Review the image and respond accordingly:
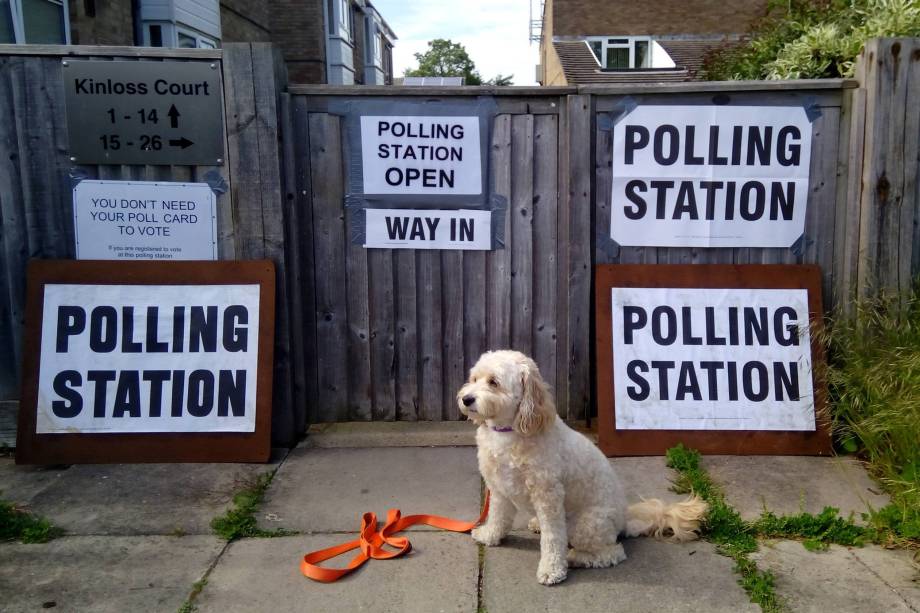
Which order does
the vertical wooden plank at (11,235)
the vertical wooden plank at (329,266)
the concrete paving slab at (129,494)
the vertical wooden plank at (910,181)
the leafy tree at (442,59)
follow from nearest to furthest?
the concrete paving slab at (129,494)
the vertical wooden plank at (910,181)
the vertical wooden plank at (11,235)
the vertical wooden plank at (329,266)
the leafy tree at (442,59)

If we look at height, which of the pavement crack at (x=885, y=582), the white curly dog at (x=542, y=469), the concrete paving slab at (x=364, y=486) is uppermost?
the white curly dog at (x=542, y=469)

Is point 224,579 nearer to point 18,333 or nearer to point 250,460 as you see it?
point 250,460

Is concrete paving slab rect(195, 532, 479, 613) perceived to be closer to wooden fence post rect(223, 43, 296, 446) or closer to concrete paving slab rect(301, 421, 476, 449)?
concrete paving slab rect(301, 421, 476, 449)

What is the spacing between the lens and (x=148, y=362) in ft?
15.5

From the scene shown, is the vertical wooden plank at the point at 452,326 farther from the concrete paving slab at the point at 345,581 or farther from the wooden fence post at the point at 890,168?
the wooden fence post at the point at 890,168

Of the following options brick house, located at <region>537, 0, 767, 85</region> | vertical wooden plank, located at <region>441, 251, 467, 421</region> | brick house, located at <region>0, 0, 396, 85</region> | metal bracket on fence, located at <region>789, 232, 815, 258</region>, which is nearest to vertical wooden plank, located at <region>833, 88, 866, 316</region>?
metal bracket on fence, located at <region>789, 232, 815, 258</region>

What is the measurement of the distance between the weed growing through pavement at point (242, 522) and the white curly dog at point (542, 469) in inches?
48.2

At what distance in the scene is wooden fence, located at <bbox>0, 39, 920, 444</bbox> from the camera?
4.70m

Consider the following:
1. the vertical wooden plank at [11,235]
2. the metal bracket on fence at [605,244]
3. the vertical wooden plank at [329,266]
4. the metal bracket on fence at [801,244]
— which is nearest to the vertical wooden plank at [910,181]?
the metal bracket on fence at [801,244]

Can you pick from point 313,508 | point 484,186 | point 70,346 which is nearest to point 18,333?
point 70,346

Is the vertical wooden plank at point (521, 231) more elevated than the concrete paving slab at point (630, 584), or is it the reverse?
the vertical wooden plank at point (521, 231)

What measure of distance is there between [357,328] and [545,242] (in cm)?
141

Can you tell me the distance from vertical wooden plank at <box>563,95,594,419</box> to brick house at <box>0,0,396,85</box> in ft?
26.8

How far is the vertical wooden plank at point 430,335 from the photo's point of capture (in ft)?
16.5
